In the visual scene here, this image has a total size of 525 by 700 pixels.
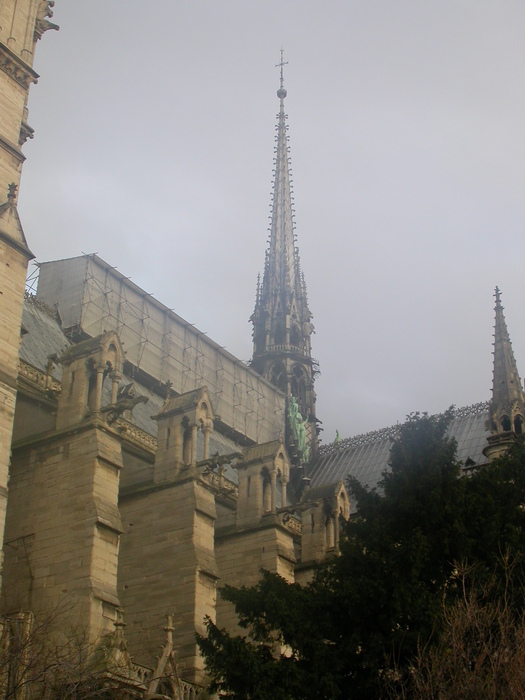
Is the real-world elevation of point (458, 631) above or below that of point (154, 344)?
below

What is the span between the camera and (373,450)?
52781 millimetres

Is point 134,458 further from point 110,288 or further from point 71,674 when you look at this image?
point 110,288

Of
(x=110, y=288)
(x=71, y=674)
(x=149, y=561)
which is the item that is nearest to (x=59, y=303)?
(x=110, y=288)

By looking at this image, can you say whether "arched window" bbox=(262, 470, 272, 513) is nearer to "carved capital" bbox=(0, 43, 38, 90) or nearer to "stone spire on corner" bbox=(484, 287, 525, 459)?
"carved capital" bbox=(0, 43, 38, 90)

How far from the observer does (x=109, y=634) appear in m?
20.8

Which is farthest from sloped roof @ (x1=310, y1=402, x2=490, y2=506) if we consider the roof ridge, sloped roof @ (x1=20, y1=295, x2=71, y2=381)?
sloped roof @ (x1=20, y1=295, x2=71, y2=381)

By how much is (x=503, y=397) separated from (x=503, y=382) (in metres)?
0.86

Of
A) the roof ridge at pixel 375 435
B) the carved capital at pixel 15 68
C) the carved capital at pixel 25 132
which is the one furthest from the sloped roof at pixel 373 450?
the carved capital at pixel 15 68

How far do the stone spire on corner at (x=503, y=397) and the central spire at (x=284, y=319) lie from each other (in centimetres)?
1248

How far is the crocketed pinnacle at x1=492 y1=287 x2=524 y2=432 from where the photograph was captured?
44188 mm

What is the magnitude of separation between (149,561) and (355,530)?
20.8 feet

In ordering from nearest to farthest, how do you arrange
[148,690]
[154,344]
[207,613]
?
[148,690] → [207,613] → [154,344]

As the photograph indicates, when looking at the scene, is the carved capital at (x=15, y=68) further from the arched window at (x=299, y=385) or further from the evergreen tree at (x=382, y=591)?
the arched window at (x=299, y=385)

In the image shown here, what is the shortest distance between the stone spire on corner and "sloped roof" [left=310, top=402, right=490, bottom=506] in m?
2.53
